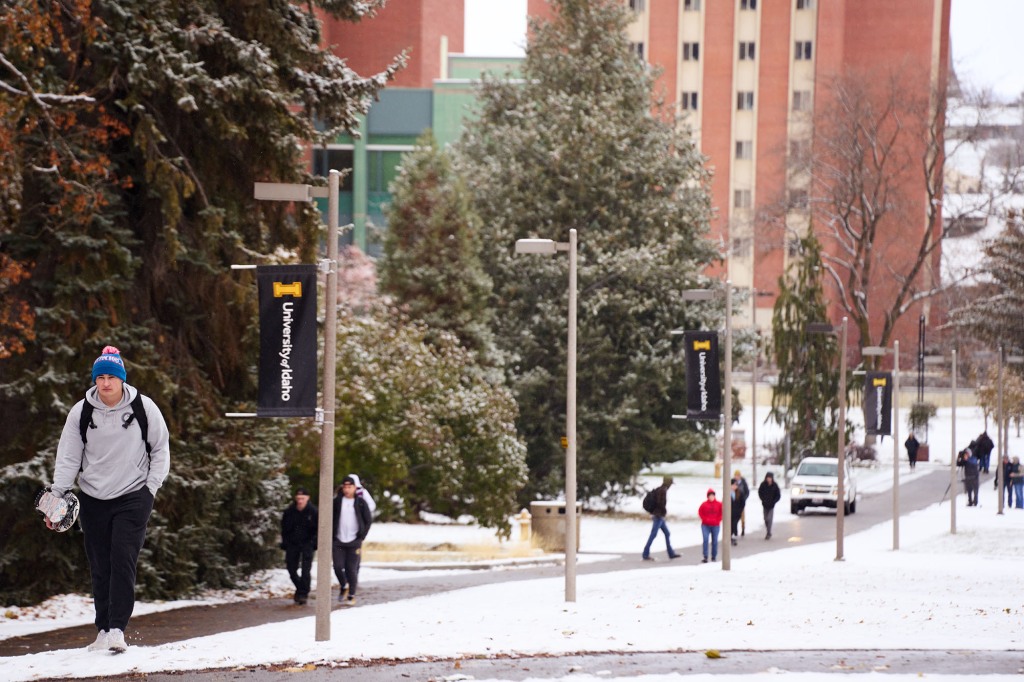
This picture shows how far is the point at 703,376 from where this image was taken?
1094 inches

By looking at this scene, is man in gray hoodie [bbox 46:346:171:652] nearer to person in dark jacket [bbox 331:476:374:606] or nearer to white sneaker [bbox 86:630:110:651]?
white sneaker [bbox 86:630:110:651]

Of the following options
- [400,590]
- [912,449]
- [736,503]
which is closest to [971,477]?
[736,503]

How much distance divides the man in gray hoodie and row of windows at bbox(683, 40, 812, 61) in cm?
8504

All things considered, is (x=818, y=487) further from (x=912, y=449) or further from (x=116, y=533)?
(x=116, y=533)

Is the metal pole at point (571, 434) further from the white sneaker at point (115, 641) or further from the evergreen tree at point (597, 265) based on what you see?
the evergreen tree at point (597, 265)

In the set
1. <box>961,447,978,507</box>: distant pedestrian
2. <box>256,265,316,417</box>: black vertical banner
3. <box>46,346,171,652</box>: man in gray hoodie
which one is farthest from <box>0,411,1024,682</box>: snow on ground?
<box>961,447,978,507</box>: distant pedestrian

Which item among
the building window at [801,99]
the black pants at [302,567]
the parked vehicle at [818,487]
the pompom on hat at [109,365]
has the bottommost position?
the parked vehicle at [818,487]

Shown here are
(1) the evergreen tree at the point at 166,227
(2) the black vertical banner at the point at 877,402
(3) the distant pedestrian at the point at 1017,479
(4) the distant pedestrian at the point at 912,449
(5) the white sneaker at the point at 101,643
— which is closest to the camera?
(5) the white sneaker at the point at 101,643

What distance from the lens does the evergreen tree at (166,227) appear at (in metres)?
20.0

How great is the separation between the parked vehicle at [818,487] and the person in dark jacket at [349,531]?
1064 inches

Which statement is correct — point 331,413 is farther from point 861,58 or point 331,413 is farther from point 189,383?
point 861,58

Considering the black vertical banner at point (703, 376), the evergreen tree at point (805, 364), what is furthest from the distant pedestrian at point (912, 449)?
the black vertical banner at point (703, 376)

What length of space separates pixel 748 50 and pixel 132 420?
85601 mm

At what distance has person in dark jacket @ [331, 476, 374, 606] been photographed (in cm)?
2081
